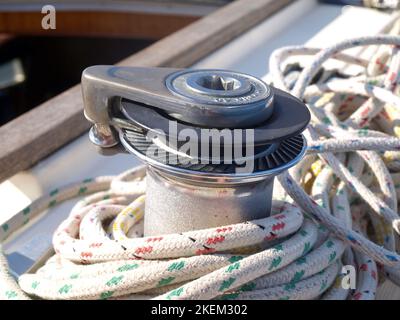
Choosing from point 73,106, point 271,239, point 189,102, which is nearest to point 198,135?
point 189,102

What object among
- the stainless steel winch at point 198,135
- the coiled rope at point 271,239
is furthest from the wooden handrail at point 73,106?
the stainless steel winch at point 198,135

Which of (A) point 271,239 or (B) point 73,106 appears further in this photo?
(B) point 73,106

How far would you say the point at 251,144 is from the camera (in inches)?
23.8

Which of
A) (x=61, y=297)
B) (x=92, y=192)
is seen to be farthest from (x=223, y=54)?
(x=61, y=297)

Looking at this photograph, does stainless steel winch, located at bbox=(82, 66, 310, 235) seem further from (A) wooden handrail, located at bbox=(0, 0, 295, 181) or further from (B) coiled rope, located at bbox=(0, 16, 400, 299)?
(A) wooden handrail, located at bbox=(0, 0, 295, 181)

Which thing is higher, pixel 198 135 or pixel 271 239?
pixel 198 135

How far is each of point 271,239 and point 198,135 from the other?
177mm

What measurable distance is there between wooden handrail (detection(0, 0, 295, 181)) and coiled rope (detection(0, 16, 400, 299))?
0.35 feet

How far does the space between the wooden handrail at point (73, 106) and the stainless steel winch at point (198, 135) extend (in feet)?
1.27

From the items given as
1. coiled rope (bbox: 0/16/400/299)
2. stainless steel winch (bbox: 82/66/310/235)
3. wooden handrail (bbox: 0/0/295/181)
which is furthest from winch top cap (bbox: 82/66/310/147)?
wooden handrail (bbox: 0/0/295/181)

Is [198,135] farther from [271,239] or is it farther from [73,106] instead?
[73,106]

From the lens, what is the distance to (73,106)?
1223mm

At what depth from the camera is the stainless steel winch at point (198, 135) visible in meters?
0.62
